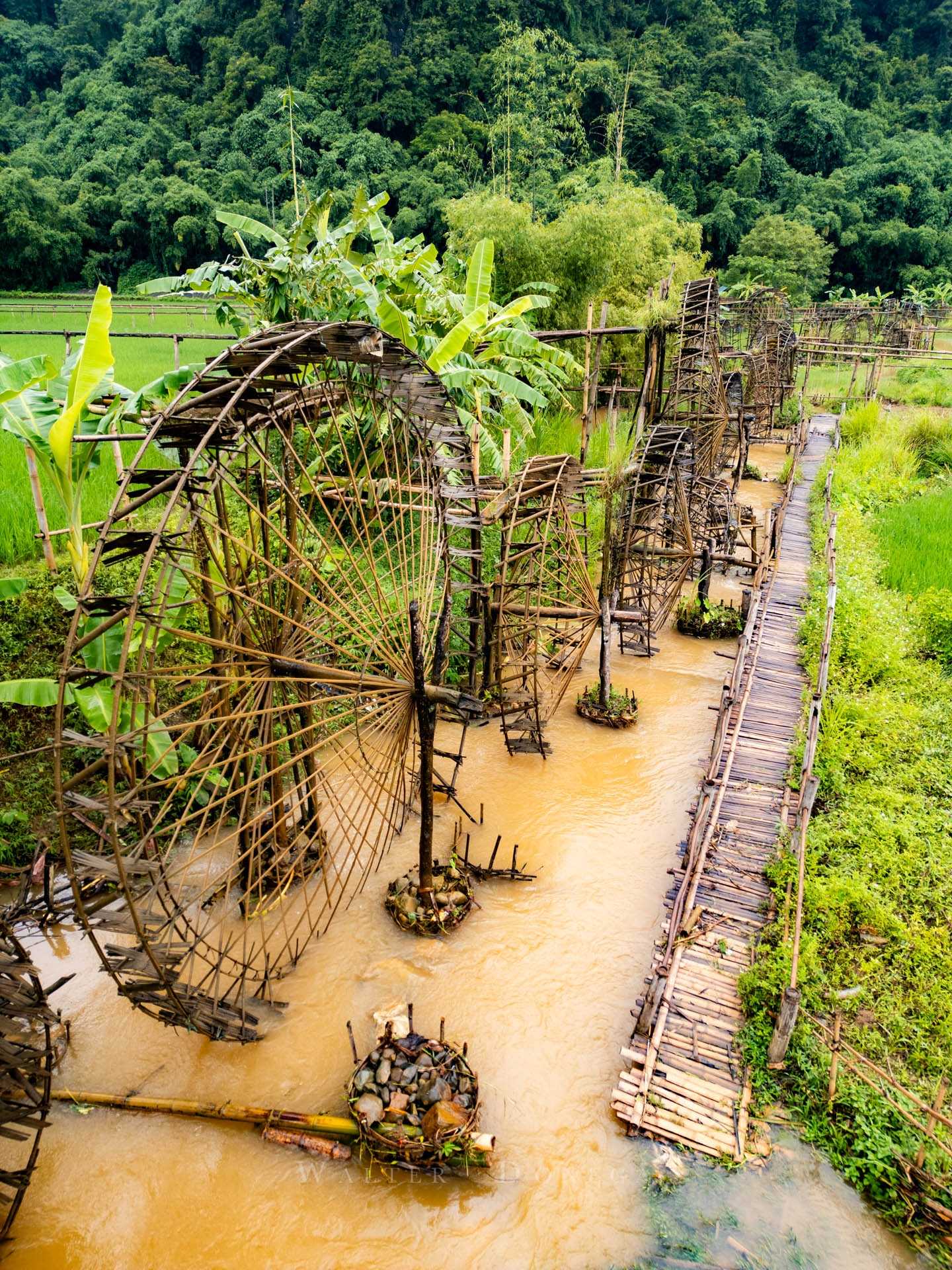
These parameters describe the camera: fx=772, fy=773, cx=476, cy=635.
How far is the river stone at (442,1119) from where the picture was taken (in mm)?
5070

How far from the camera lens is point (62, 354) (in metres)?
16.2

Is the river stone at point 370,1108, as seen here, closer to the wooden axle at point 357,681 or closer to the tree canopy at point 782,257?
the wooden axle at point 357,681

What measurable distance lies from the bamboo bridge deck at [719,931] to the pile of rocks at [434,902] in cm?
188

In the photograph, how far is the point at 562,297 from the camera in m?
16.6

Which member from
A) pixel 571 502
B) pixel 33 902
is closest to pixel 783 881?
pixel 571 502

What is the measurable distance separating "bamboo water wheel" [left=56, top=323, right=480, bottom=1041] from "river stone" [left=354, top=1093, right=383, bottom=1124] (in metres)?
0.91

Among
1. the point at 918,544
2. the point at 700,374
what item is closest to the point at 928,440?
the point at 918,544

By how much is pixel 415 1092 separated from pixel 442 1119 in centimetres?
30

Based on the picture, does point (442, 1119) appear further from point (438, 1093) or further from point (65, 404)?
point (65, 404)

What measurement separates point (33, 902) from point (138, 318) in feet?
73.4

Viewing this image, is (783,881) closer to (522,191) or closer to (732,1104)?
(732,1104)

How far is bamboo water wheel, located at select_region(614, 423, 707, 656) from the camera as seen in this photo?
36.2 ft

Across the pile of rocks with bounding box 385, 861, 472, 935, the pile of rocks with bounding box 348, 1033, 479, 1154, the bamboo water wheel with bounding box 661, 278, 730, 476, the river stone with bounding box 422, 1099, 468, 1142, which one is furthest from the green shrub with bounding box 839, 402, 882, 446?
the river stone with bounding box 422, 1099, 468, 1142

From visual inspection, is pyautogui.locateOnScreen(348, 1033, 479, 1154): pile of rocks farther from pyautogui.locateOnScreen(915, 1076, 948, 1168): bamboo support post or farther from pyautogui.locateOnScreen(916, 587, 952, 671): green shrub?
pyautogui.locateOnScreen(916, 587, 952, 671): green shrub
